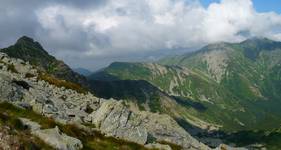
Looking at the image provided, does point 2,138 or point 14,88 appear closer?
point 2,138

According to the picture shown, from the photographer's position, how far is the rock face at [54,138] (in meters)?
30.1

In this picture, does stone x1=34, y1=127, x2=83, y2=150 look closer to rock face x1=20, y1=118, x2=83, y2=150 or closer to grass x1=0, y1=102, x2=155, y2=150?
rock face x1=20, y1=118, x2=83, y2=150

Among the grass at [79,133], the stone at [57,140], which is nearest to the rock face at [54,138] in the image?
the stone at [57,140]

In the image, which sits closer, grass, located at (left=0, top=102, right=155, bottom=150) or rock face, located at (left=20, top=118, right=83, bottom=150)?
rock face, located at (left=20, top=118, right=83, bottom=150)

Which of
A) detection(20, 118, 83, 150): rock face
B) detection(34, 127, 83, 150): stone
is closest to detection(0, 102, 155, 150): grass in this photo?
detection(20, 118, 83, 150): rock face

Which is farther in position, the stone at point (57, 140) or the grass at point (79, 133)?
the grass at point (79, 133)

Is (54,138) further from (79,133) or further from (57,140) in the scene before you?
(79,133)

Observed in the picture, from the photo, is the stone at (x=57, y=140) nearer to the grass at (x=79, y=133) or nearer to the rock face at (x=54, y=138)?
the rock face at (x=54, y=138)

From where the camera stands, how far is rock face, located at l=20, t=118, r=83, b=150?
3012 cm

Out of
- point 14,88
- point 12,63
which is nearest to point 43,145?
point 14,88

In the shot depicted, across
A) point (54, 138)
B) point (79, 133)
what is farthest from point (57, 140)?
point (79, 133)

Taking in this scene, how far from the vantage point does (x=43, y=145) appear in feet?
92.1

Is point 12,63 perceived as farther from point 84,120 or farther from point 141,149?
point 141,149

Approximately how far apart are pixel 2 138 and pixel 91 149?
43.3 ft
